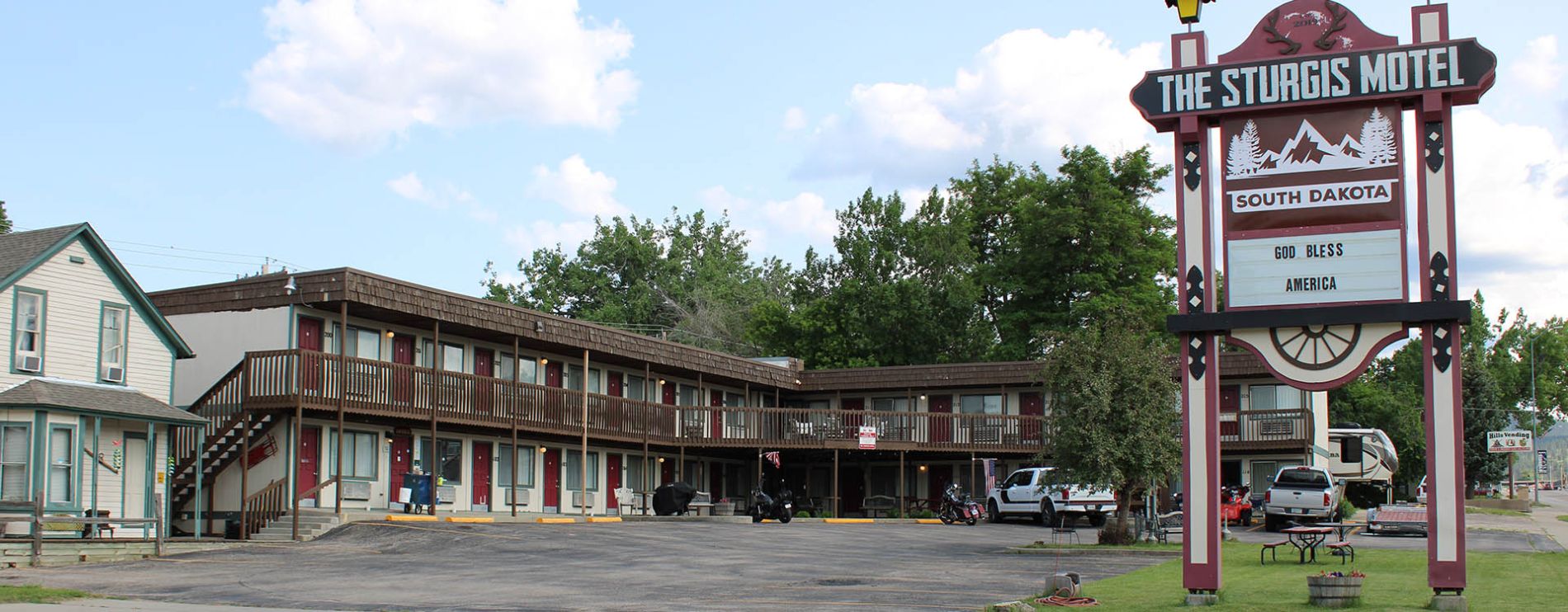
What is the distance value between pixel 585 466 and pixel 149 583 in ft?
64.4

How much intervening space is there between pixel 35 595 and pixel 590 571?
24.7 ft

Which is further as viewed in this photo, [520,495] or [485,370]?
[520,495]

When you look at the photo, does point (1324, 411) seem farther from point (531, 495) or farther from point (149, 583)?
point (149, 583)

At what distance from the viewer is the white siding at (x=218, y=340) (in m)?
29.7

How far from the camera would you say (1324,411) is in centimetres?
4269

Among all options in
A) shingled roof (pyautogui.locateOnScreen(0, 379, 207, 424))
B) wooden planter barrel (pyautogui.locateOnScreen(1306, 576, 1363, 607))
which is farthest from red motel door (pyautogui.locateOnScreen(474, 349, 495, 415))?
wooden planter barrel (pyautogui.locateOnScreen(1306, 576, 1363, 607))

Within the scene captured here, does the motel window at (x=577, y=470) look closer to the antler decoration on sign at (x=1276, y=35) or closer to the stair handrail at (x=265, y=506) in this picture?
the stair handrail at (x=265, y=506)

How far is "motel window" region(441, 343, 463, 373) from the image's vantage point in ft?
114

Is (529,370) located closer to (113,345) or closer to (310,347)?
(310,347)

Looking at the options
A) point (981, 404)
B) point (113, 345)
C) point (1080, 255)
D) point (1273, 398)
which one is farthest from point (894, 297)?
point (113, 345)

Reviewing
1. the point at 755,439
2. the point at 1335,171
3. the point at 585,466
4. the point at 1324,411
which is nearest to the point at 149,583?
the point at 1335,171

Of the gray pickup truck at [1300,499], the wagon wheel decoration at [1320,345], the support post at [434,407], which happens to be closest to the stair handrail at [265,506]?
the support post at [434,407]

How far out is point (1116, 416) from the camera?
2597 centimetres

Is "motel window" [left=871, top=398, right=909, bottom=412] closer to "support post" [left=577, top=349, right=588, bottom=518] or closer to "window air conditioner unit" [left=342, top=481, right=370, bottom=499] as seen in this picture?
"support post" [left=577, top=349, right=588, bottom=518]
